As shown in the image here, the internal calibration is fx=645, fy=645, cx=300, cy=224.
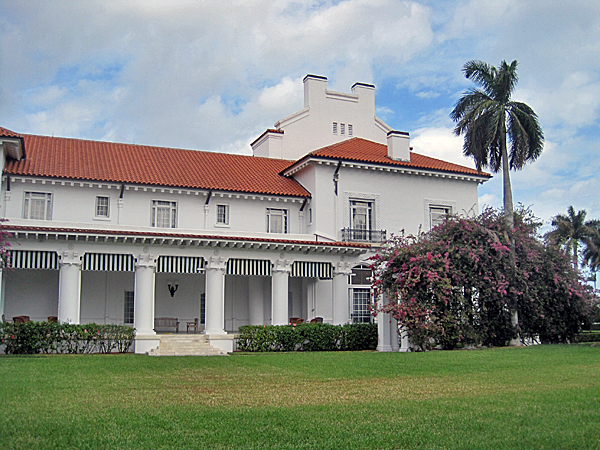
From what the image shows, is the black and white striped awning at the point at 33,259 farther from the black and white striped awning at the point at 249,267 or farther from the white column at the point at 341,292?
the white column at the point at 341,292

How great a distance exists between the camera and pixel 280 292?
2873 centimetres

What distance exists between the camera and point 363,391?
39.3 feet

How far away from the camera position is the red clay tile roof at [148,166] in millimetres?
29781

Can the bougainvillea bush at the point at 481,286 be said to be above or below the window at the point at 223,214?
below

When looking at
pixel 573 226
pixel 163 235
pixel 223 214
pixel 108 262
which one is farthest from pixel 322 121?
pixel 573 226

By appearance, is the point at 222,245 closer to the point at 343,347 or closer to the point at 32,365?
the point at 343,347

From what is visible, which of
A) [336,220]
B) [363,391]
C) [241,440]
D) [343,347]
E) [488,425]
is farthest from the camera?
[336,220]

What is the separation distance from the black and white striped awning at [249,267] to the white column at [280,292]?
402mm

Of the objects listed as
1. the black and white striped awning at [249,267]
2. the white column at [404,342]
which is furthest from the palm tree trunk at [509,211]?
the black and white striped awning at [249,267]

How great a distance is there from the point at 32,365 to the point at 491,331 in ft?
55.1

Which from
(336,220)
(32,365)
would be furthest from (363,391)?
(336,220)

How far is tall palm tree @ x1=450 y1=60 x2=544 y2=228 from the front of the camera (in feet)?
102

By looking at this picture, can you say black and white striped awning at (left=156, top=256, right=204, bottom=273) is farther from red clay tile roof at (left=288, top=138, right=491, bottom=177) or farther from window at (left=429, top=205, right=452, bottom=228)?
window at (left=429, top=205, right=452, bottom=228)

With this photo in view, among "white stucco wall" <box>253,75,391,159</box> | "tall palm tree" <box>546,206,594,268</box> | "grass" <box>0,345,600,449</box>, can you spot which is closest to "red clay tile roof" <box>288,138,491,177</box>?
"white stucco wall" <box>253,75,391,159</box>
